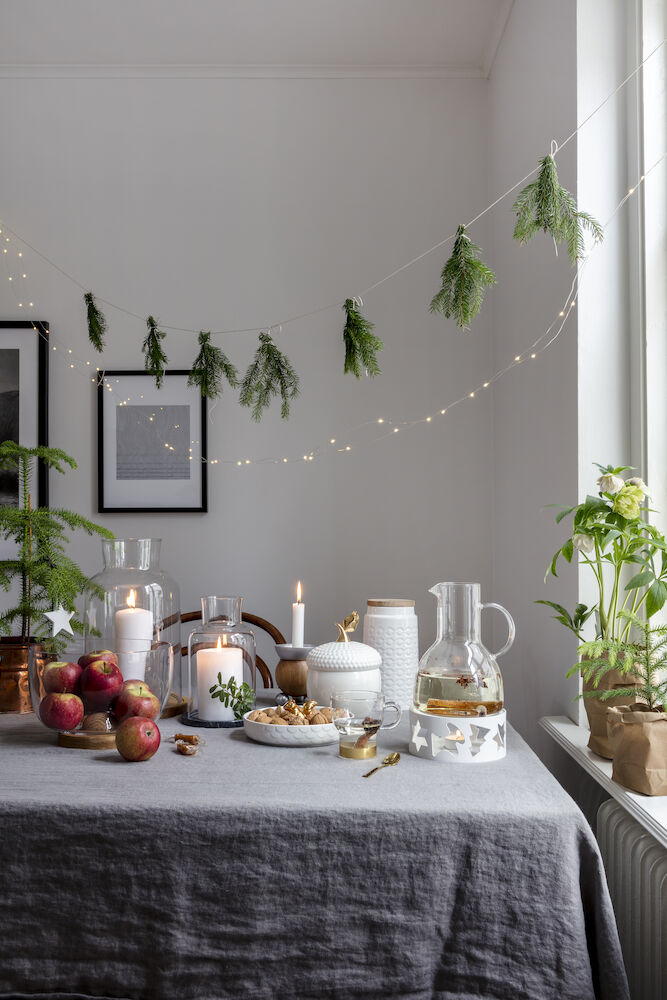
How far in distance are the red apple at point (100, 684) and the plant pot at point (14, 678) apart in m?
0.36

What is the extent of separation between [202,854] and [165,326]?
189 cm

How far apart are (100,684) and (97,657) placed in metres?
0.06

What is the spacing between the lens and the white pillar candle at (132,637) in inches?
55.3

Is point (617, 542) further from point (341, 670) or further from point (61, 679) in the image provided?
point (61, 679)

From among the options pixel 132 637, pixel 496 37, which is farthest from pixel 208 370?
pixel 496 37

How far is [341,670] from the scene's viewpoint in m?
1.45

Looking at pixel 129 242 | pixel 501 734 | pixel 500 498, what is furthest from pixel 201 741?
pixel 129 242

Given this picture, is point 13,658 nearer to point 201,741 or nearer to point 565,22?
point 201,741

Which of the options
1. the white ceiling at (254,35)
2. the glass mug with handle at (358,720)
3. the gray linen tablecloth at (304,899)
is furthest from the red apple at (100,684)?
the white ceiling at (254,35)

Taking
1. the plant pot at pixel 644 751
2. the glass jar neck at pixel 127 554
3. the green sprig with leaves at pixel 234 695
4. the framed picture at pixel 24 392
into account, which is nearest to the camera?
the plant pot at pixel 644 751

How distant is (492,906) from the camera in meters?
1.03

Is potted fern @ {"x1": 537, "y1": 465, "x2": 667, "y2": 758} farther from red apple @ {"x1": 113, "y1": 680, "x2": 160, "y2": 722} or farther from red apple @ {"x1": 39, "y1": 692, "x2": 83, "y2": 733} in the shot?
red apple @ {"x1": 39, "y1": 692, "x2": 83, "y2": 733}

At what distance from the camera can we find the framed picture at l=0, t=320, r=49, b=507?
2578mm

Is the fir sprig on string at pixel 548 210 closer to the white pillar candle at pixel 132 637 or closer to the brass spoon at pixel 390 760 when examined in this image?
the brass spoon at pixel 390 760
